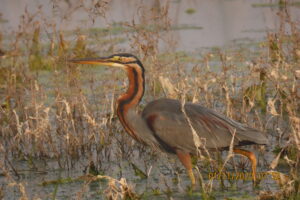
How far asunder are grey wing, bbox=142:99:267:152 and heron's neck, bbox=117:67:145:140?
0.16m

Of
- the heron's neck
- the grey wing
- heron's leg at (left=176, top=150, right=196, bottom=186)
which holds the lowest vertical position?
heron's leg at (left=176, top=150, right=196, bottom=186)

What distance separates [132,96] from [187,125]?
1.71 feet

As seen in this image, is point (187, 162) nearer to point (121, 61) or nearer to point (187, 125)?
point (187, 125)

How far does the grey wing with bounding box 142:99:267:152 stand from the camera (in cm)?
595

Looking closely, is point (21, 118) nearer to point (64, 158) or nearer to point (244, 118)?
point (64, 158)

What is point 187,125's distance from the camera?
19.6 feet

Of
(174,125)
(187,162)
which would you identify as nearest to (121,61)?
(174,125)

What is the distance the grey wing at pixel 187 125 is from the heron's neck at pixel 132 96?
0.16m

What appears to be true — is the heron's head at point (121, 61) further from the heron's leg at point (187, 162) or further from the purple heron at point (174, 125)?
the heron's leg at point (187, 162)

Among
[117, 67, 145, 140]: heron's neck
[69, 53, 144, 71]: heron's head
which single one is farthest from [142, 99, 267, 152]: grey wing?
[69, 53, 144, 71]: heron's head

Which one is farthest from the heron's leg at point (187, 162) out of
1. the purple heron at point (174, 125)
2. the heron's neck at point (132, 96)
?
the heron's neck at point (132, 96)

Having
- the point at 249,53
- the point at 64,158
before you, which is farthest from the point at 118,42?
the point at 64,158

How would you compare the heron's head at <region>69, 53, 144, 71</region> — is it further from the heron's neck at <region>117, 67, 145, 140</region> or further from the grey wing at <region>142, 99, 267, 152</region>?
the grey wing at <region>142, 99, 267, 152</region>

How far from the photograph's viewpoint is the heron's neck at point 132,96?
6.11 m
